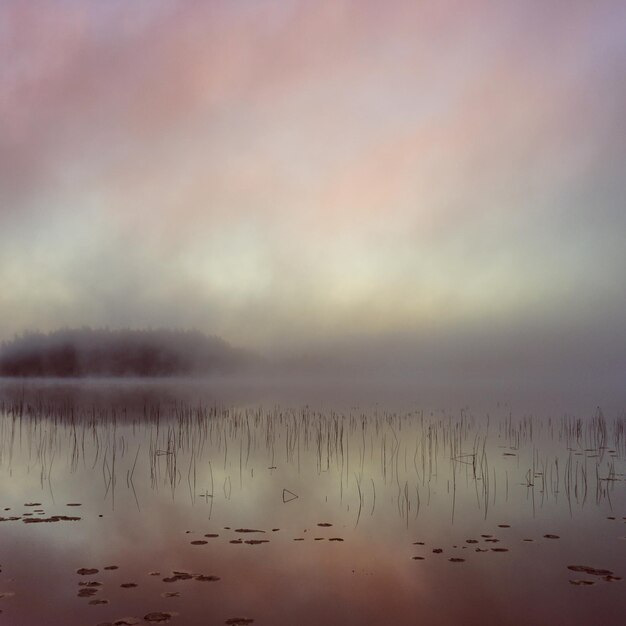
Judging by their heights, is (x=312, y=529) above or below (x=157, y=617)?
below

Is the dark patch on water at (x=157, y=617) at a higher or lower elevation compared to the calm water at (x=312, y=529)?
higher

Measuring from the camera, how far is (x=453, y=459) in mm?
17766

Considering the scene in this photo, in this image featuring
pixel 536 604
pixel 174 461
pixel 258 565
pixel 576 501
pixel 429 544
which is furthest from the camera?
pixel 174 461

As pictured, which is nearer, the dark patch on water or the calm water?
the dark patch on water

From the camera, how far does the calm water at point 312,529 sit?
24.5 ft

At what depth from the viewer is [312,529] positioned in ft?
35.5

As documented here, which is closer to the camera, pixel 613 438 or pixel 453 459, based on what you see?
pixel 453 459

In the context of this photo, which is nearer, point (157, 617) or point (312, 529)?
point (157, 617)

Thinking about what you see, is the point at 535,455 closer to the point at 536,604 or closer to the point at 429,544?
the point at 429,544

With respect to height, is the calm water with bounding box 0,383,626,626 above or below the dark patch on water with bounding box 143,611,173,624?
below

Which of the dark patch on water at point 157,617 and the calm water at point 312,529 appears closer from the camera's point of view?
the dark patch on water at point 157,617

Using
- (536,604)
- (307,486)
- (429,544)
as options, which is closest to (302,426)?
(307,486)

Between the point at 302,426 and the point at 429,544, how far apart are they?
1538cm

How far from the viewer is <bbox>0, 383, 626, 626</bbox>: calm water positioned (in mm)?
7469
